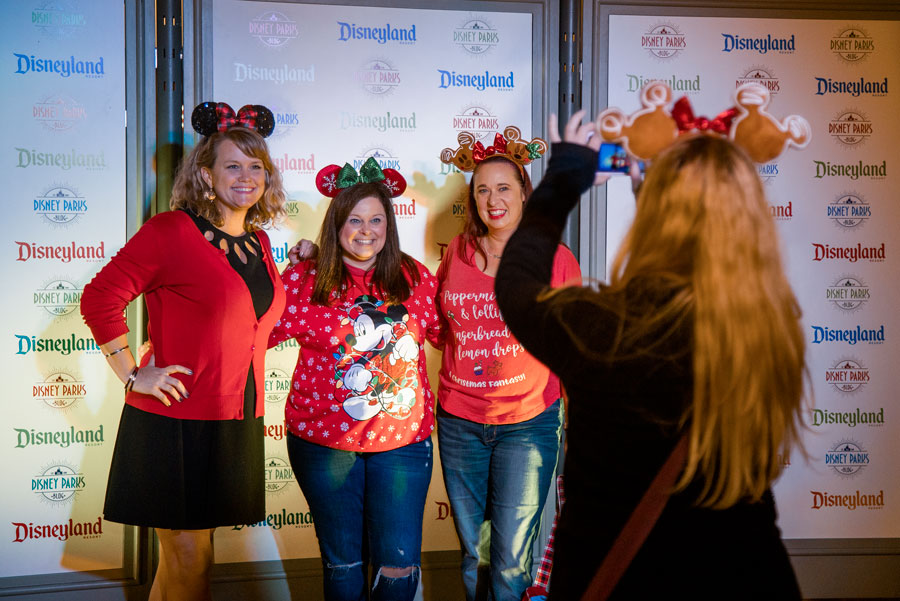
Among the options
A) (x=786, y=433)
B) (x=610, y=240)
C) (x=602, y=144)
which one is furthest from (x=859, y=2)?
(x=786, y=433)

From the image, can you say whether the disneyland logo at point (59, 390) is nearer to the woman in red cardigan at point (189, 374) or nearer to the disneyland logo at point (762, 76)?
the woman in red cardigan at point (189, 374)

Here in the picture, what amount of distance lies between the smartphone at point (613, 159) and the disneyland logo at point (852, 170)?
224 centimetres

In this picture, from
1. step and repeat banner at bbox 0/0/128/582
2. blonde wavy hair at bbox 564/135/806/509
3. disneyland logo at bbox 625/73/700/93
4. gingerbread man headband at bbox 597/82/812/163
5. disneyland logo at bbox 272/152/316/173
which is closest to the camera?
blonde wavy hair at bbox 564/135/806/509

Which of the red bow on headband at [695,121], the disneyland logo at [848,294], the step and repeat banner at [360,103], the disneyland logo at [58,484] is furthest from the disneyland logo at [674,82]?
the disneyland logo at [58,484]

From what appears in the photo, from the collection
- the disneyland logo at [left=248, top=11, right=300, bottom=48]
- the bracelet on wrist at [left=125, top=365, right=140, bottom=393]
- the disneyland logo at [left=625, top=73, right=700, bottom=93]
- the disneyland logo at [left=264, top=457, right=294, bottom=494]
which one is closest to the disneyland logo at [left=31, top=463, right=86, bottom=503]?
the disneyland logo at [left=264, top=457, right=294, bottom=494]

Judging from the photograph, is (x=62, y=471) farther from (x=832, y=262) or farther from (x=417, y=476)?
(x=832, y=262)

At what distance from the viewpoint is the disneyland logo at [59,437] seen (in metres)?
2.74

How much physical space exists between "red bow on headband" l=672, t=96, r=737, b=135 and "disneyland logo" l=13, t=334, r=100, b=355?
7.92ft

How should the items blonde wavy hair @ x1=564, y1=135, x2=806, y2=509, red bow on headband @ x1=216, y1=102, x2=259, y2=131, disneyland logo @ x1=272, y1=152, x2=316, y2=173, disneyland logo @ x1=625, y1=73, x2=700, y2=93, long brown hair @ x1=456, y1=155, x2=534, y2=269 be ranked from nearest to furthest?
1. blonde wavy hair @ x1=564, y1=135, x2=806, y2=509
2. red bow on headband @ x1=216, y1=102, x2=259, y2=131
3. long brown hair @ x1=456, y1=155, x2=534, y2=269
4. disneyland logo @ x1=272, y1=152, x2=316, y2=173
5. disneyland logo @ x1=625, y1=73, x2=700, y2=93

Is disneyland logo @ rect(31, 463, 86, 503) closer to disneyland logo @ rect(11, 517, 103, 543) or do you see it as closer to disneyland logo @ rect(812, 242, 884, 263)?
disneyland logo @ rect(11, 517, 103, 543)

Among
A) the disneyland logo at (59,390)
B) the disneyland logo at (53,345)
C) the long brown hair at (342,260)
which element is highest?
the long brown hair at (342,260)

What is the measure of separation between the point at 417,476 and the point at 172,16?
6.67 ft

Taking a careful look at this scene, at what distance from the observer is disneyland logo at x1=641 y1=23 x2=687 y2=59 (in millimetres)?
3014

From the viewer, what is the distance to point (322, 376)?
7.28 ft
